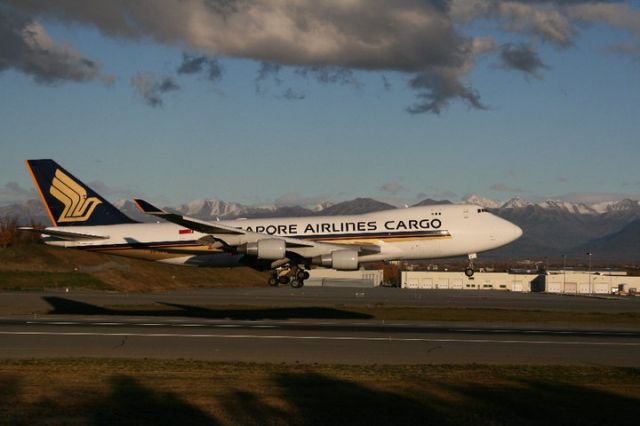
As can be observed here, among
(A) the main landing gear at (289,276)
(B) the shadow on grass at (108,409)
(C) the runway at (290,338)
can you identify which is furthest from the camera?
(A) the main landing gear at (289,276)

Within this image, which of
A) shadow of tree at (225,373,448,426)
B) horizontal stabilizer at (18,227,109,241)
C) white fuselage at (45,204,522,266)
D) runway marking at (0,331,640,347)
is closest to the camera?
shadow of tree at (225,373,448,426)

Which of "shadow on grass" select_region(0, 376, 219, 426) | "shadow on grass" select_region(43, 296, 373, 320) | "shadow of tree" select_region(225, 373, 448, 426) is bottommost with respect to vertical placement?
"shadow on grass" select_region(0, 376, 219, 426)

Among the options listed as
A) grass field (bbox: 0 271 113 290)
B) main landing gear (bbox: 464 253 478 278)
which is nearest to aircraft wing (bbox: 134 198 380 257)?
main landing gear (bbox: 464 253 478 278)

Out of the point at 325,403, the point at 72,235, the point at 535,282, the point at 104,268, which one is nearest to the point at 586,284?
the point at 535,282

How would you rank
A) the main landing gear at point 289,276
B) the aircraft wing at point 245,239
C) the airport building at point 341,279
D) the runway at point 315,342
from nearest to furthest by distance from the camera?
1. the runway at point 315,342
2. the aircraft wing at point 245,239
3. the main landing gear at point 289,276
4. the airport building at point 341,279

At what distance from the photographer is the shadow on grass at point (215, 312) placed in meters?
49.4

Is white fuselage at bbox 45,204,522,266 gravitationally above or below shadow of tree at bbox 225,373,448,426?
above

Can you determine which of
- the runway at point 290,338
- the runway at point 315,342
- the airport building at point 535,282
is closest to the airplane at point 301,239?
the runway at point 290,338

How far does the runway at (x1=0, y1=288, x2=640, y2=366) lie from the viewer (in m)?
31.1

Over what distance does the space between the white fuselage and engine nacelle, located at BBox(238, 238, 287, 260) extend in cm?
211

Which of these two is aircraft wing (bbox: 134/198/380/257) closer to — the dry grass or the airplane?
the airplane

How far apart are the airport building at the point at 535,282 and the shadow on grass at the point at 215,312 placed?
63.9 m

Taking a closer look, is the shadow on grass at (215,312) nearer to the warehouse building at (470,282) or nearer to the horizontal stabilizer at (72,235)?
the horizontal stabilizer at (72,235)

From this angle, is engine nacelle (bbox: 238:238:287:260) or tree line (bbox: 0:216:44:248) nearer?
engine nacelle (bbox: 238:238:287:260)
